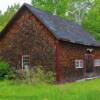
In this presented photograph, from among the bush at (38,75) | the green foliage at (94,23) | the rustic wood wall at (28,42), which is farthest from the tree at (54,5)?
the bush at (38,75)

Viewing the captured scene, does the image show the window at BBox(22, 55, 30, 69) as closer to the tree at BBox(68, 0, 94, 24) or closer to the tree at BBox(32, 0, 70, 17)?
the tree at BBox(32, 0, 70, 17)

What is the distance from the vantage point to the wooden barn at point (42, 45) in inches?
1292

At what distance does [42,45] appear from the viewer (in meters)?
33.4

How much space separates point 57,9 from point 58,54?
3402cm

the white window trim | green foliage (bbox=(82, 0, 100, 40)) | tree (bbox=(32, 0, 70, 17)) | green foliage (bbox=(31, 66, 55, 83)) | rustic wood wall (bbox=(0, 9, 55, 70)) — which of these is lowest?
green foliage (bbox=(31, 66, 55, 83))

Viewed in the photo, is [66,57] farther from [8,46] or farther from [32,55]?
[8,46]

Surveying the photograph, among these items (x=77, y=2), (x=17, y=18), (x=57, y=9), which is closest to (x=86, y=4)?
(x=77, y=2)

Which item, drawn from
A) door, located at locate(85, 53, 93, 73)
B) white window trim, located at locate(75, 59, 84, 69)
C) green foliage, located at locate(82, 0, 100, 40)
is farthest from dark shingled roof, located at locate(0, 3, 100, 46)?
green foliage, located at locate(82, 0, 100, 40)

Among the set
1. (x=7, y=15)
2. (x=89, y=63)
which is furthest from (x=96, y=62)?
(x=7, y=15)

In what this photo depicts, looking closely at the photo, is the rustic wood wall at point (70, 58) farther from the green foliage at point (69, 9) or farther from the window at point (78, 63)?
the green foliage at point (69, 9)

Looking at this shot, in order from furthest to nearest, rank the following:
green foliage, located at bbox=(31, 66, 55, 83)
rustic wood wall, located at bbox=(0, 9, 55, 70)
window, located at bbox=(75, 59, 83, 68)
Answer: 1. window, located at bbox=(75, 59, 83, 68)
2. rustic wood wall, located at bbox=(0, 9, 55, 70)
3. green foliage, located at bbox=(31, 66, 55, 83)

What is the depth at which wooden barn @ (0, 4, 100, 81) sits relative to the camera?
32.8 metres

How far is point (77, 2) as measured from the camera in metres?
71.6

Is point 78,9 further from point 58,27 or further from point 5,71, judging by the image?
point 5,71
